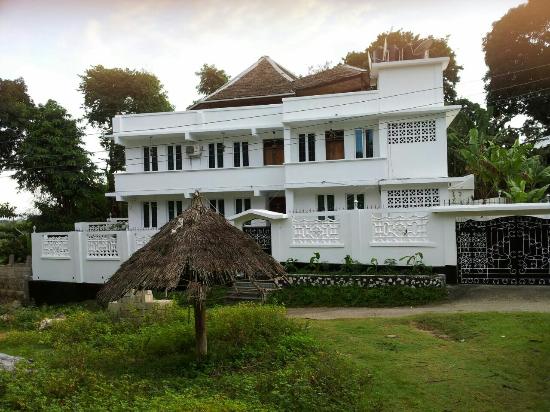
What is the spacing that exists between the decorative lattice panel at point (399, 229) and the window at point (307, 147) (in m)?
7.02

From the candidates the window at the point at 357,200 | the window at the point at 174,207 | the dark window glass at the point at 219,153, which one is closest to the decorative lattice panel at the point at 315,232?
the window at the point at 357,200

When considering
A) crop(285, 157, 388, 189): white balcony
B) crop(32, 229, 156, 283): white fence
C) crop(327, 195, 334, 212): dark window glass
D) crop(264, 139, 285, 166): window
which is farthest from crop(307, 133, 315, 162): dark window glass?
crop(32, 229, 156, 283): white fence

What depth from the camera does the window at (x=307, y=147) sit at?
19.4 m

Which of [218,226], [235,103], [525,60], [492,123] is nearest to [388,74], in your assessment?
[235,103]

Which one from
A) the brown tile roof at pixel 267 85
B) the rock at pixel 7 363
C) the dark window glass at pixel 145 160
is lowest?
the rock at pixel 7 363

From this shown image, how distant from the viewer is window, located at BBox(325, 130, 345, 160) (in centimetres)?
1918

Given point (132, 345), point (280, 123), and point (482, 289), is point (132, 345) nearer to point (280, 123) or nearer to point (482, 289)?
point (482, 289)

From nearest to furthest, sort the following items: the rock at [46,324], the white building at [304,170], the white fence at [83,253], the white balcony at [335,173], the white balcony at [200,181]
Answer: the rock at [46,324], the white building at [304,170], the white fence at [83,253], the white balcony at [335,173], the white balcony at [200,181]

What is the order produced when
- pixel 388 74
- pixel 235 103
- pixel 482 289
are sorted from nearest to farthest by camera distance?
pixel 482 289, pixel 388 74, pixel 235 103

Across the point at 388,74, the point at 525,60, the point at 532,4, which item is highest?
the point at 532,4

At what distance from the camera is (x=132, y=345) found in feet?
27.3

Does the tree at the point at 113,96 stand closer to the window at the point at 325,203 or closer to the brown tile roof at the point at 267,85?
the brown tile roof at the point at 267,85

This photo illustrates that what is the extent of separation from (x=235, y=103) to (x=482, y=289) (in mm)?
14341

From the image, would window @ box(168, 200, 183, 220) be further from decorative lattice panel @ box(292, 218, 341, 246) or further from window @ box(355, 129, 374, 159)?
decorative lattice panel @ box(292, 218, 341, 246)
